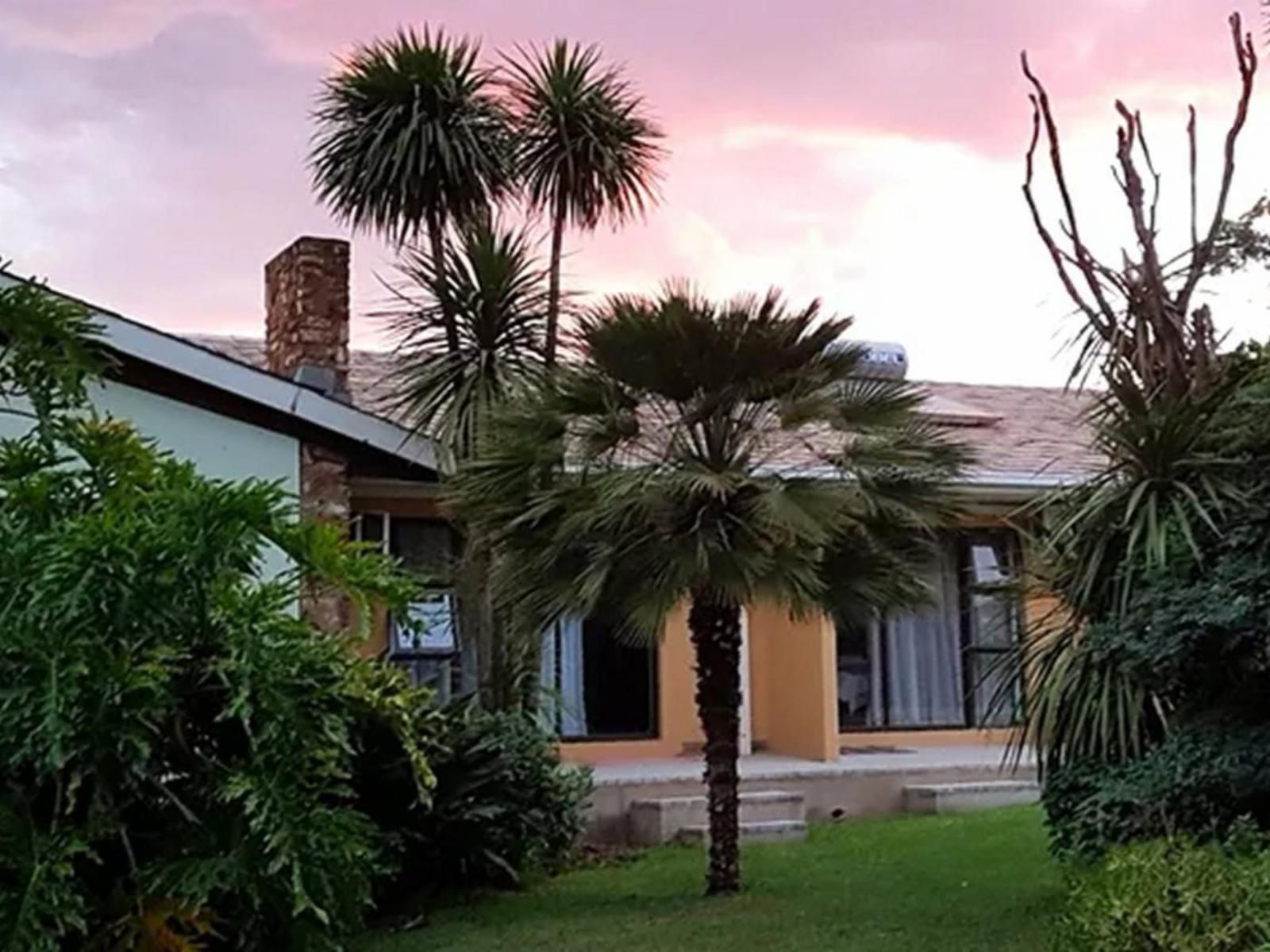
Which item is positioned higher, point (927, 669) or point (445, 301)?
point (445, 301)

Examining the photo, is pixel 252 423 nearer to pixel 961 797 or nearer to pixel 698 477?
pixel 698 477

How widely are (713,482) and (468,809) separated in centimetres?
281

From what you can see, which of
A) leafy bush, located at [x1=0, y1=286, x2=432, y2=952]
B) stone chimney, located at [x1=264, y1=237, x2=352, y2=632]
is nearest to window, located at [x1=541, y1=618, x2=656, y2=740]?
stone chimney, located at [x1=264, y1=237, x2=352, y2=632]

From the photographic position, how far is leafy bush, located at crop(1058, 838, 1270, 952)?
5.63 metres

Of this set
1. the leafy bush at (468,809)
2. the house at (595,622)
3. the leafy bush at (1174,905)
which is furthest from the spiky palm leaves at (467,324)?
the leafy bush at (1174,905)

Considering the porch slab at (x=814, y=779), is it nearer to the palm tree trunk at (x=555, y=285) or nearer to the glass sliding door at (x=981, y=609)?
the glass sliding door at (x=981, y=609)

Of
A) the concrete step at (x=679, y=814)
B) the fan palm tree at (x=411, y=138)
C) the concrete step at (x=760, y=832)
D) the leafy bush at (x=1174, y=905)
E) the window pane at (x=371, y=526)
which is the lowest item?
the concrete step at (x=760, y=832)

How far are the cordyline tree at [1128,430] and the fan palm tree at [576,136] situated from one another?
4.42 m

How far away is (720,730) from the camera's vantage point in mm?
9297

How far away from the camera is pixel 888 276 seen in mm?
17000

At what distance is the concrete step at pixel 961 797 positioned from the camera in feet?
43.9

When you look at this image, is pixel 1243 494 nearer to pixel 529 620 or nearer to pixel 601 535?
pixel 601 535

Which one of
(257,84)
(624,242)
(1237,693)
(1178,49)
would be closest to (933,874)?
(1237,693)

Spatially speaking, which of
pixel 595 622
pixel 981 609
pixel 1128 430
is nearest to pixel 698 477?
pixel 595 622
